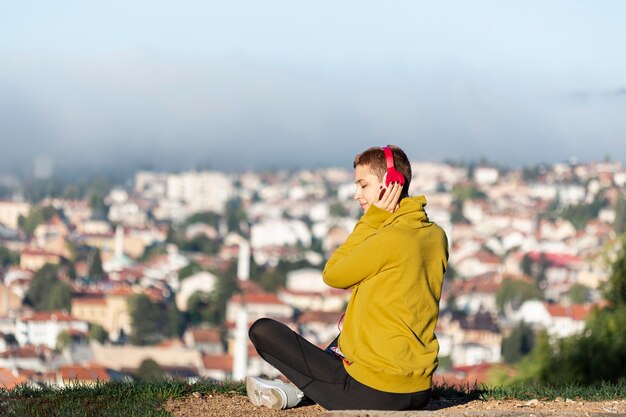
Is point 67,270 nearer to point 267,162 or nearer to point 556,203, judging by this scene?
point 556,203

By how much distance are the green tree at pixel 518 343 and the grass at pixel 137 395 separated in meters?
41.9

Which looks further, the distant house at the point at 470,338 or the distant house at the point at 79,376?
the distant house at the point at 470,338

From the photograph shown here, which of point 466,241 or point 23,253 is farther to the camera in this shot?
point 466,241

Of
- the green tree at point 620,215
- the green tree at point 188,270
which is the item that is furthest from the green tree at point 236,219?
the green tree at point 620,215

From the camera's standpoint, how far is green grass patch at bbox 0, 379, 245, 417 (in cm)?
376

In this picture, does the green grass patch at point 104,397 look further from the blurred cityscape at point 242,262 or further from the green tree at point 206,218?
the green tree at point 206,218

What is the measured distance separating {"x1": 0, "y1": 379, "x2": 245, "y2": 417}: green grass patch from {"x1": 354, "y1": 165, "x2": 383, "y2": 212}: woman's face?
82 centimetres

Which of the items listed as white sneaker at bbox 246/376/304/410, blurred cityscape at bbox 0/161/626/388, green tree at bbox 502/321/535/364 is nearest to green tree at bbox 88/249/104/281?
blurred cityscape at bbox 0/161/626/388

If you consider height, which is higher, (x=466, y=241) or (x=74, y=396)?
(x=74, y=396)

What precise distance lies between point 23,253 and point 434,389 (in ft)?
238

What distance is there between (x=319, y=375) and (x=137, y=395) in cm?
64

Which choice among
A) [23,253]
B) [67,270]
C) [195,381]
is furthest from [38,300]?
[195,381]

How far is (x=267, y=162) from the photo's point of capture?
494 ft

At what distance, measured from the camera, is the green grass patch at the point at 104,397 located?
12.3 ft
